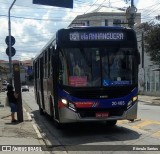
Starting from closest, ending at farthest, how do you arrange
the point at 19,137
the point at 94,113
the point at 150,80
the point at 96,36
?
1. the point at 19,137
2. the point at 94,113
3. the point at 96,36
4. the point at 150,80

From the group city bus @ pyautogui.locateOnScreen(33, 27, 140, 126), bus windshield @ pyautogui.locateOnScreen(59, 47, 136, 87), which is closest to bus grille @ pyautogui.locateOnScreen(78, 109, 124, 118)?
city bus @ pyautogui.locateOnScreen(33, 27, 140, 126)

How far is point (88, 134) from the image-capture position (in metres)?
15.4

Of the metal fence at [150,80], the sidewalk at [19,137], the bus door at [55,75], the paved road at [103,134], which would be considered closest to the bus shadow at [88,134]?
the paved road at [103,134]

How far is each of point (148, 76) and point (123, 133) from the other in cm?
3892

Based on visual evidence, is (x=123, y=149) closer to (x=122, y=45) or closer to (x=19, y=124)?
(x=122, y=45)

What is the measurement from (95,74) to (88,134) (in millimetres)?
2096

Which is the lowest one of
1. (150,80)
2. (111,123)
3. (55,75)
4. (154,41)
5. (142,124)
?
(142,124)

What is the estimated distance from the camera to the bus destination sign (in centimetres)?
1503

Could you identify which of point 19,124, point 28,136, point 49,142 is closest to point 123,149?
point 49,142

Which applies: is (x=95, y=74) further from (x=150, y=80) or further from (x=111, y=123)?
(x=150, y=80)

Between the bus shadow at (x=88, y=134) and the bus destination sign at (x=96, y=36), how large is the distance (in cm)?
309

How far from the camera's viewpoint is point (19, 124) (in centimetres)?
1853

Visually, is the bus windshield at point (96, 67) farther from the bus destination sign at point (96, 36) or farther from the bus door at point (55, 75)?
the bus destination sign at point (96, 36)

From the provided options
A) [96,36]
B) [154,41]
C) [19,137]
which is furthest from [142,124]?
[154,41]
